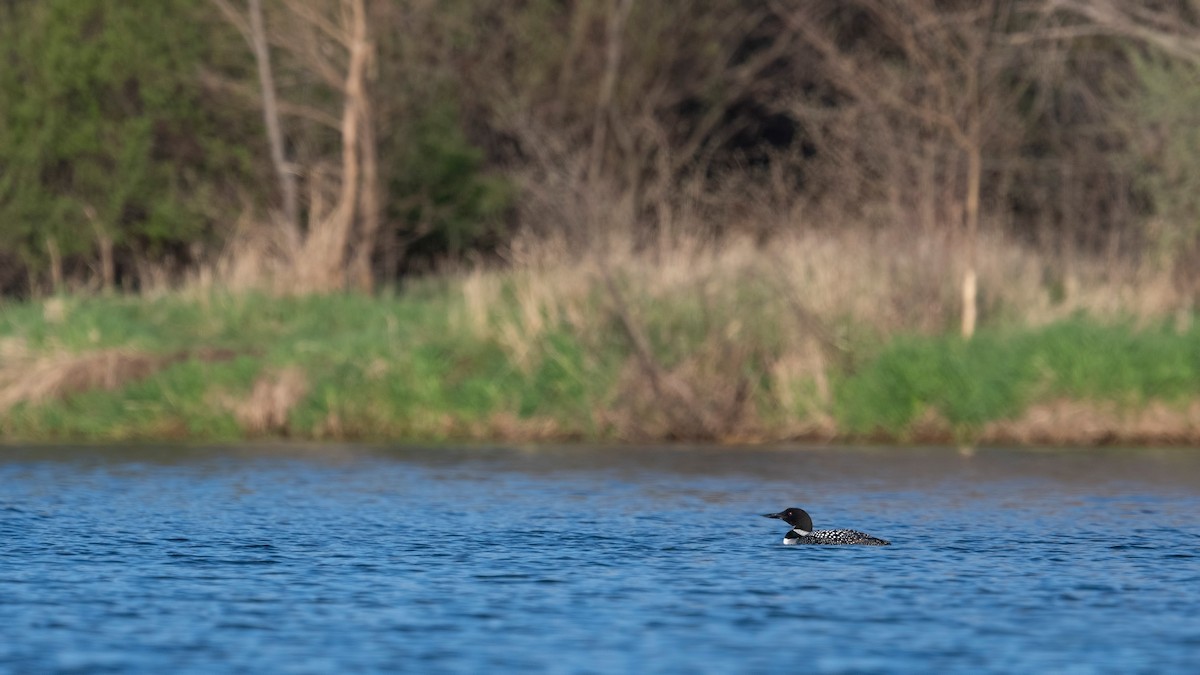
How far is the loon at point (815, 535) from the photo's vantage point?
14.4m

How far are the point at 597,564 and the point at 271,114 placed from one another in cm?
2136

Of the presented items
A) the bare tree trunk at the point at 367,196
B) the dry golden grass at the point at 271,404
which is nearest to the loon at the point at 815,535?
the dry golden grass at the point at 271,404

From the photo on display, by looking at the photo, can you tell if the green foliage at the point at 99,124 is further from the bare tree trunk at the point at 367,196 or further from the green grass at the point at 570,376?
the green grass at the point at 570,376

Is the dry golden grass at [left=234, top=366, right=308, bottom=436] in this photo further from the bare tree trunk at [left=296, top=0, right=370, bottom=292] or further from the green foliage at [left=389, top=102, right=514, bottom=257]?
the green foliage at [left=389, top=102, right=514, bottom=257]

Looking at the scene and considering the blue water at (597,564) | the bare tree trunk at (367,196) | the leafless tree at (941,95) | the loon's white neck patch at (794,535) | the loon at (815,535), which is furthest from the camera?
the bare tree trunk at (367,196)

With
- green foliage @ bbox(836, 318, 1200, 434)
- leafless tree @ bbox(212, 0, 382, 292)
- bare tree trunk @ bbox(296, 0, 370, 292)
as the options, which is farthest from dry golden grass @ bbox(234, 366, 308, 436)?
→ green foliage @ bbox(836, 318, 1200, 434)

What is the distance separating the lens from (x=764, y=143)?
39625 millimetres

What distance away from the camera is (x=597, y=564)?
13.6 m

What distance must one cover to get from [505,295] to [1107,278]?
769cm

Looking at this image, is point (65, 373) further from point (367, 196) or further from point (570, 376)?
point (367, 196)

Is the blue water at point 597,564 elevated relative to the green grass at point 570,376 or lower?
lower

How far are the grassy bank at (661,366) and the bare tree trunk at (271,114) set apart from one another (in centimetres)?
873

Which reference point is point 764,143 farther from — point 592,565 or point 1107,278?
point 592,565

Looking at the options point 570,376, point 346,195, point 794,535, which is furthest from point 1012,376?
point 346,195
